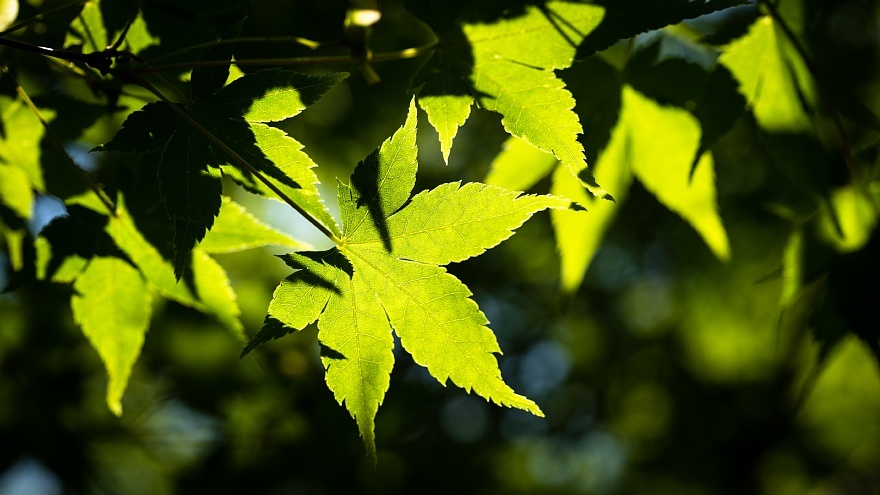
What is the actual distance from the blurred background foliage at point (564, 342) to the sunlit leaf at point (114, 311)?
0.13 meters

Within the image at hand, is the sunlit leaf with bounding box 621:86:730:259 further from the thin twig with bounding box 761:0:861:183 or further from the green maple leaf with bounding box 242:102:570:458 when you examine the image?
the green maple leaf with bounding box 242:102:570:458

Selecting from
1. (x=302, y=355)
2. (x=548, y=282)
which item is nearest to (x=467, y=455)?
(x=302, y=355)

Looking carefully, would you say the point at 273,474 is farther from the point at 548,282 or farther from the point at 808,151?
the point at 548,282

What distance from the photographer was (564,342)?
4691 millimetres

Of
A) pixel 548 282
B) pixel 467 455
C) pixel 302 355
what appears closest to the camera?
pixel 302 355

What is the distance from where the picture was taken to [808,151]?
142 cm

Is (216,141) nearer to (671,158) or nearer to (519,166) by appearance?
(519,166)

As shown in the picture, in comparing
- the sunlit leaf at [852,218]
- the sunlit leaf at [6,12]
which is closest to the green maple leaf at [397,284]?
the sunlit leaf at [6,12]

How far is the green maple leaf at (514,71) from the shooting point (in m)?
1.02

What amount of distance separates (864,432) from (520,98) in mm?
4510

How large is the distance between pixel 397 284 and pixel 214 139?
335mm

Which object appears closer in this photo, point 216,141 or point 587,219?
point 216,141

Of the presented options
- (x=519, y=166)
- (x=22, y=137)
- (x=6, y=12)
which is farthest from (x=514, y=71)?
(x=22, y=137)

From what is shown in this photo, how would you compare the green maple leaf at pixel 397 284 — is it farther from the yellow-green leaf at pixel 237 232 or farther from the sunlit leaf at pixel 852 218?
the sunlit leaf at pixel 852 218
